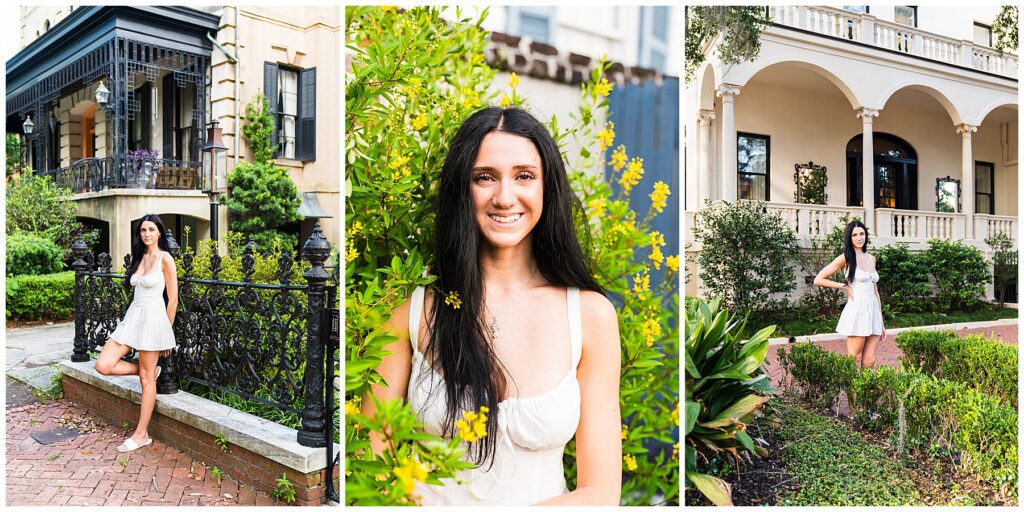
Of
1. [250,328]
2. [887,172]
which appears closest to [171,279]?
[250,328]

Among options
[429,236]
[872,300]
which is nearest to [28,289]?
[429,236]

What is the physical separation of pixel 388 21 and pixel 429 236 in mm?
652

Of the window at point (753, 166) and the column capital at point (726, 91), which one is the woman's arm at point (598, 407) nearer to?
the window at point (753, 166)

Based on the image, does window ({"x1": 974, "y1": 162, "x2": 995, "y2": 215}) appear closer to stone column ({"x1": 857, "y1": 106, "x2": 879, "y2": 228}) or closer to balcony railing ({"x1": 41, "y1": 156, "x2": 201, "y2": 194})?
stone column ({"x1": 857, "y1": 106, "x2": 879, "y2": 228})

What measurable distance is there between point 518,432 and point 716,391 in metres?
0.94

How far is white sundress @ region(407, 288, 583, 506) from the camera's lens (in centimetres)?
144

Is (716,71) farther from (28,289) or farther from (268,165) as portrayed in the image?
(28,289)

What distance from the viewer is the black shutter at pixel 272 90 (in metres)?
2.05

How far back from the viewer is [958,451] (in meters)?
2.24

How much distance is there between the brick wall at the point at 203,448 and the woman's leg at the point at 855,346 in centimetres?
213

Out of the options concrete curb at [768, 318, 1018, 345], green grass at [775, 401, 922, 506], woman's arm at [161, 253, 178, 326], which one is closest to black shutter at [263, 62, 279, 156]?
woman's arm at [161, 253, 178, 326]

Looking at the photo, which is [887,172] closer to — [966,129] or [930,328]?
[966,129]

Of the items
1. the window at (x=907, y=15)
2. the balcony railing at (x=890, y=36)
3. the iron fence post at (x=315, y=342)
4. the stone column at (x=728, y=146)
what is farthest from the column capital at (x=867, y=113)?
the iron fence post at (x=315, y=342)

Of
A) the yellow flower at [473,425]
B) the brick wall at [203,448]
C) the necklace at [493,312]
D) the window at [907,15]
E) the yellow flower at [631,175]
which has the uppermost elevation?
the window at [907,15]
